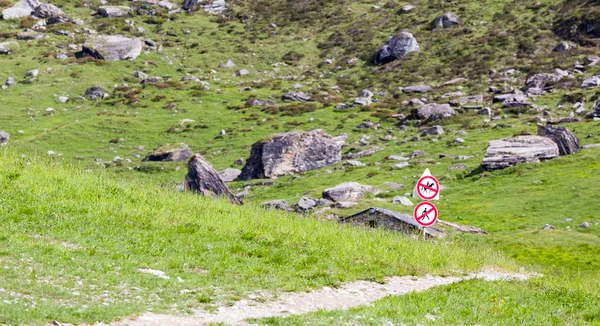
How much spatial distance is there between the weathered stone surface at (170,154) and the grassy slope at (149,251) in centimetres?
4878

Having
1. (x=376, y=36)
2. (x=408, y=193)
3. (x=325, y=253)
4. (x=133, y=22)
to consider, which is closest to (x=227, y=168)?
(x=408, y=193)

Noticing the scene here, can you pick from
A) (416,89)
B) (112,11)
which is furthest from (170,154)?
(112,11)

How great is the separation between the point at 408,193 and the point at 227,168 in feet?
85.5

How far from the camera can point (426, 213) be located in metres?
27.4

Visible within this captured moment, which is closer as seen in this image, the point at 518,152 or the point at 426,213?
the point at 426,213

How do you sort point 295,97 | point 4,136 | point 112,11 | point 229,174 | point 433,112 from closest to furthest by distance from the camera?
1. point 229,174
2. point 4,136
3. point 433,112
4. point 295,97
5. point 112,11

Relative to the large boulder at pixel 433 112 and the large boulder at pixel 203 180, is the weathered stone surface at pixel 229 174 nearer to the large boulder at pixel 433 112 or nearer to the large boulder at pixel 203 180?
the large boulder at pixel 203 180

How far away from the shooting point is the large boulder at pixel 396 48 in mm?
126562

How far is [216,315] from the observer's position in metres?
13.4

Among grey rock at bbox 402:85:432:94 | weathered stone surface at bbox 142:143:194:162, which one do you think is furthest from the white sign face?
grey rock at bbox 402:85:432:94

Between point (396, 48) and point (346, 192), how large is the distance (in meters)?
77.0

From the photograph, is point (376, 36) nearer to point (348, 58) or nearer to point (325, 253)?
point (348, 58)

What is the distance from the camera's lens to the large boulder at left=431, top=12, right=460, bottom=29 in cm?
13388

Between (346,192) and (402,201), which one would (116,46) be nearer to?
(346,192)
